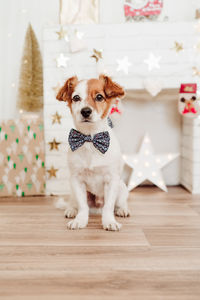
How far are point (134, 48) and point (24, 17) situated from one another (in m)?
1.10

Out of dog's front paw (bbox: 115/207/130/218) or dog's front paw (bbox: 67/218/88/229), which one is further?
dog's front paw (bbox: 115/207/130/218)

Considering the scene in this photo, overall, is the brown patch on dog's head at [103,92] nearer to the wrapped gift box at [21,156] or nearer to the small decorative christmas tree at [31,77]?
the wrapped gift box at [21,156]

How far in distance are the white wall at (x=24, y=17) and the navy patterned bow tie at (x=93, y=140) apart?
1336 millimetres

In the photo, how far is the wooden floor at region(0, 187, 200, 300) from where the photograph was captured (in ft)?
3.37

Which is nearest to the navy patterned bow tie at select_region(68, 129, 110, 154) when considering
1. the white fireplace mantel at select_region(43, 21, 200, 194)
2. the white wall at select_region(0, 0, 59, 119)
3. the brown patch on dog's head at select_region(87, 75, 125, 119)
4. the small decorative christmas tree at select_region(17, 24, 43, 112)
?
the brown patch on dog's head at select_region(87, 75, 125, 119)

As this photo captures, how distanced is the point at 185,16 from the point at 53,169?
176 cm

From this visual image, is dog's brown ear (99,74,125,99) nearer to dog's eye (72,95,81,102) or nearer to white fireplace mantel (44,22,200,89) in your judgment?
dog's eye (72,95,81,102)

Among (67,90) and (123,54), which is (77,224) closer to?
(67,90)

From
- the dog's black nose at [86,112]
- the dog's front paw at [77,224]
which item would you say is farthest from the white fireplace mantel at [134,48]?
the dog's front paw at [77,224]

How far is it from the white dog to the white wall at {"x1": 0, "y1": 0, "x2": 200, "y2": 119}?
1.26 meters

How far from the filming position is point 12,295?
1.00 m

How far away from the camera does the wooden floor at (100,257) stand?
3.37 feet

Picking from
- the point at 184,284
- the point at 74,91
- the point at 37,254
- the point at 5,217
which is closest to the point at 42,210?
the point at 5,217

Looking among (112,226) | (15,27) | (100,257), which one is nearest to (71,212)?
(112,226)
